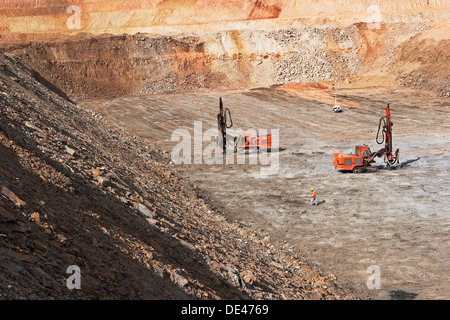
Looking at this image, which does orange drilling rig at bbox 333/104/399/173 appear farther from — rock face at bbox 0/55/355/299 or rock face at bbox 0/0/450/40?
rock face at bbox 0/0/450/40

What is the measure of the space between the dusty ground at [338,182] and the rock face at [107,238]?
6.01 ft

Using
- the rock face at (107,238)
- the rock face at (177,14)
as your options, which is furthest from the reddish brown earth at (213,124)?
the rock face at (177,14)

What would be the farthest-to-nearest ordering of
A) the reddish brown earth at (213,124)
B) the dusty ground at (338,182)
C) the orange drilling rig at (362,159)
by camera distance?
the orange drilling rig at (362,159) < the dusty ground at (338,182) < the reddish brown earth at (213,124)

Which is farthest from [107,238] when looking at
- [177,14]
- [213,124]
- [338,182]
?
[177,14]

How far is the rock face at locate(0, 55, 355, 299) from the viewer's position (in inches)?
391

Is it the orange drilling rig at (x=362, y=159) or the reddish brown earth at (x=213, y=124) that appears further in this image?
the orange drilling rig at (x=362, y=159)

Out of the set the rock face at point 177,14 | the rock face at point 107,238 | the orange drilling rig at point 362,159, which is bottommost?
the rock face at point 107,238

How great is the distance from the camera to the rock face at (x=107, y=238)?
9939 mm

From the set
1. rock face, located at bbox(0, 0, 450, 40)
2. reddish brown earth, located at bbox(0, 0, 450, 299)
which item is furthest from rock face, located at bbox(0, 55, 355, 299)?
rock face, located at bbox(0, 0, 450, 40)

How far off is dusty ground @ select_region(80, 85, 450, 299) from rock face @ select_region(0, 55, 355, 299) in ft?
6.01

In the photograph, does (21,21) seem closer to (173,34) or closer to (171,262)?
(173,34)

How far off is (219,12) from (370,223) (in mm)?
55925

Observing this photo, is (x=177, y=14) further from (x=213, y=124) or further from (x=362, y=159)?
(x=362, y=159)

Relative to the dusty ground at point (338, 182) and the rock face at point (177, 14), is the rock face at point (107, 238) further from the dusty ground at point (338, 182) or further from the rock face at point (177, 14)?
the rock face at point (177, 14)
